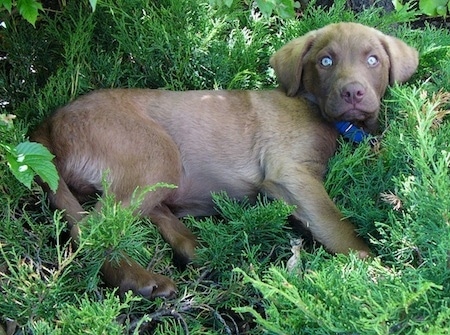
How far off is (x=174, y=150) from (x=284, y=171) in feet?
1.78

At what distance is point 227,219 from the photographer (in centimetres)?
296

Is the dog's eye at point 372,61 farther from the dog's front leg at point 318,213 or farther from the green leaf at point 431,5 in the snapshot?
the dog's front leg at point 318,213

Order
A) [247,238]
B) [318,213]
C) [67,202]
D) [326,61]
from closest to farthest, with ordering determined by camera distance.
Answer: [247,238] < [67,202] < [318,213] < [326,61]

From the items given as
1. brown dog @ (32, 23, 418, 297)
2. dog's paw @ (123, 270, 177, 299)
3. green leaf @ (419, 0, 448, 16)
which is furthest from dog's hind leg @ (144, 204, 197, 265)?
green leaf @ (419, 0, 448, 16)

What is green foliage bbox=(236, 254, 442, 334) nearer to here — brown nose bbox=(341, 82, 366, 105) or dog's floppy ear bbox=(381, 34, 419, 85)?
brown nose bbox=(341, 82, 366, 105)

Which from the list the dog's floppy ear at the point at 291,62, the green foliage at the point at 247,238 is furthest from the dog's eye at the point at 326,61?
the green foliage at the point at 247,238

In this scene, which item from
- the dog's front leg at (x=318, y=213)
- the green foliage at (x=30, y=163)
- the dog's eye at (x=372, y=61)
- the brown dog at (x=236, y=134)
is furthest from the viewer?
the dog's eye at (x=372, y=61)

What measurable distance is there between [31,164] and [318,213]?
1290 mm

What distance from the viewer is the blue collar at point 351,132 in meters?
3.29

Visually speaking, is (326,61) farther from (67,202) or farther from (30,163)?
(30,163)

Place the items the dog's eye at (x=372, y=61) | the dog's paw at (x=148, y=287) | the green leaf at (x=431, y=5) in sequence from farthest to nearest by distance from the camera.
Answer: the green leaf at (x=431, y=5), the dog's eye at (x=372, y=61), the dog's paw at (x=148, y=287)

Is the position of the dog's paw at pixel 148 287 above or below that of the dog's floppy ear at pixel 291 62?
below

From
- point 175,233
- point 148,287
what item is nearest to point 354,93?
point 175,233

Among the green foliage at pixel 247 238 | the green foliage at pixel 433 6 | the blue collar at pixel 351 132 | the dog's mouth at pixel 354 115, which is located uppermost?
the green foliage at pixel 433 6
